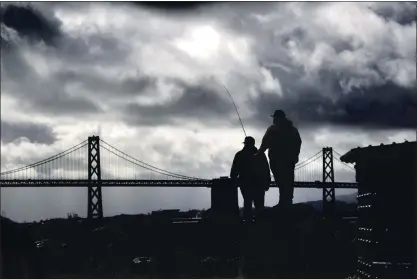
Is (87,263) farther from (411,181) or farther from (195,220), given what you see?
(411,181)

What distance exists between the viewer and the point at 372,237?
8.43 m

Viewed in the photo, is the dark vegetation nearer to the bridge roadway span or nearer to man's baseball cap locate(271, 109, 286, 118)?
man's baseball cap locate(271, 109, 286, 118)

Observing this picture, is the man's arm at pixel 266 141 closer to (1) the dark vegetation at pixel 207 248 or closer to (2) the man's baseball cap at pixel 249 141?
(1) the dark vegetation at pixel 207 248

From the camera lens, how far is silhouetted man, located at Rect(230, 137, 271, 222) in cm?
1259

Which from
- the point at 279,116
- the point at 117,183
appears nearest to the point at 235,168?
the point at 279,116

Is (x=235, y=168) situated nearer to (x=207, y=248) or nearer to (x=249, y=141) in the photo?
(x=249, y=141)

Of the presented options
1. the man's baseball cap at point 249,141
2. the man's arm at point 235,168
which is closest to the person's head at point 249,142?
the man's baseball cap at point 249,141

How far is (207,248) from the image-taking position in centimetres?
1434

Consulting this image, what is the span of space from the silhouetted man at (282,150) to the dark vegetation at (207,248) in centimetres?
39

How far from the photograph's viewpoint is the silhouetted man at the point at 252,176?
12.6 metres

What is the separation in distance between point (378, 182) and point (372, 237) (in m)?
0.69

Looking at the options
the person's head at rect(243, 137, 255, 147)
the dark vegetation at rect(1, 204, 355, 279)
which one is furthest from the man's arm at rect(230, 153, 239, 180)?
the dark vegetation at rect(1, 204, 355, 279)

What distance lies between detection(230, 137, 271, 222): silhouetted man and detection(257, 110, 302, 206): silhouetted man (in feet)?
2.87

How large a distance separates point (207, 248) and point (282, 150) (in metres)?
3.62
